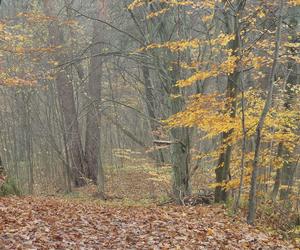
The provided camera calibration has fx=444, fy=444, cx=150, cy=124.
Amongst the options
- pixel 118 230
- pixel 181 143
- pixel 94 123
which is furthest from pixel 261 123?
pixel 94 123

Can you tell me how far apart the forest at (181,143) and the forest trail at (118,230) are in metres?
0.03

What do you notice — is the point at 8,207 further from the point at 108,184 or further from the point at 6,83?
the point at 108,184

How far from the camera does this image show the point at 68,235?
7.79 meters

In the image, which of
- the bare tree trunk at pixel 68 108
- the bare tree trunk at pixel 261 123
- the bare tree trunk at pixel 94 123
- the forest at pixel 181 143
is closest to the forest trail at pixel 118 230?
the forest at pixel 181 143

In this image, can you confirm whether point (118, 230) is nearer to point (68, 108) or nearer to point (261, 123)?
point (261, 123)

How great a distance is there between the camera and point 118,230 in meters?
8.63

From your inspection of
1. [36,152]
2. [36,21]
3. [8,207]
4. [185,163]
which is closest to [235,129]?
[185,163]

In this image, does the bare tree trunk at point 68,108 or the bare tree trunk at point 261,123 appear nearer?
Result: the bare tree trunk at point 261,123

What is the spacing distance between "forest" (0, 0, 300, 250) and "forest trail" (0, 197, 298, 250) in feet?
0.09

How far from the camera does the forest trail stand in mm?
7371

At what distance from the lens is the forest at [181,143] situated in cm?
874

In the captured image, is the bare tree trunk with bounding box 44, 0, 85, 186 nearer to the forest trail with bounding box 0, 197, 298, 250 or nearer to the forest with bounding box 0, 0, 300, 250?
the forest with bounding box 0, 0, 300, 250

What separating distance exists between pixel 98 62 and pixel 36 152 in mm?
7078

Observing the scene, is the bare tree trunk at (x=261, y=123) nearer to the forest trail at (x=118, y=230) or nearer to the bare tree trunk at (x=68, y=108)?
the forest trail at (x=118, y=230)
